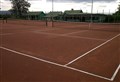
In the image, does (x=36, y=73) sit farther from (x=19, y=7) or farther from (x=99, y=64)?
(x=19, y=7)

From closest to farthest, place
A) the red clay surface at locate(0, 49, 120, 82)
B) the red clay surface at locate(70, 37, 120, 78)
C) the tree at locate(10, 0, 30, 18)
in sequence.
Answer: the red clay surface at locate(0, 49, 120, 82)
the red clay surface at locate(70, 37, 120, 78)
the tree at locate(10, 0, 30, 18)

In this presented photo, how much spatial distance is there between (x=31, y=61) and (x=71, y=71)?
1818mm

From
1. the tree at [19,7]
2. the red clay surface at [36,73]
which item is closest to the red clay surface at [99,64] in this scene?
the red clay surface at [36,73]

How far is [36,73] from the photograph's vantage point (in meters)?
4.88

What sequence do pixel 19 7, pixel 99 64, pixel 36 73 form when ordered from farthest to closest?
pixel 19 7, pixel 99 64, pixel 36 73

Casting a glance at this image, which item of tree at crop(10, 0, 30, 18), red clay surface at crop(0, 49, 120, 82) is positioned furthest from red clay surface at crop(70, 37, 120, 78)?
tree at crop(10, 0, 30, 18)

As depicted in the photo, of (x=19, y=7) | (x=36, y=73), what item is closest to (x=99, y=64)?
(x=36, y=73)

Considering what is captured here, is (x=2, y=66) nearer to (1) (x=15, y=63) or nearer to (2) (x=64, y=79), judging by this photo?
(1) (x=15, y=63)

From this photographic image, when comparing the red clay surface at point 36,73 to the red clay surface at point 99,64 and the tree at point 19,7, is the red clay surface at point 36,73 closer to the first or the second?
the red clay surface at point 99,64

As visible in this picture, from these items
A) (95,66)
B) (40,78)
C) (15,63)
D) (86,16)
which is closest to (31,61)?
(15,63)

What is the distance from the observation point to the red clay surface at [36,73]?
4492 millimetres

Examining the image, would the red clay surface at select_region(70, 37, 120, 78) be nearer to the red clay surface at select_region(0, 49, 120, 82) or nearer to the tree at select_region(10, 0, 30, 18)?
the red clay surface at select_region(0, 49, 120, 82)

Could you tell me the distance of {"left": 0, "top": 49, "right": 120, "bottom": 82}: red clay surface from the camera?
4.49 m

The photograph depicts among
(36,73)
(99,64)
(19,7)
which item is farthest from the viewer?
(19,7)
